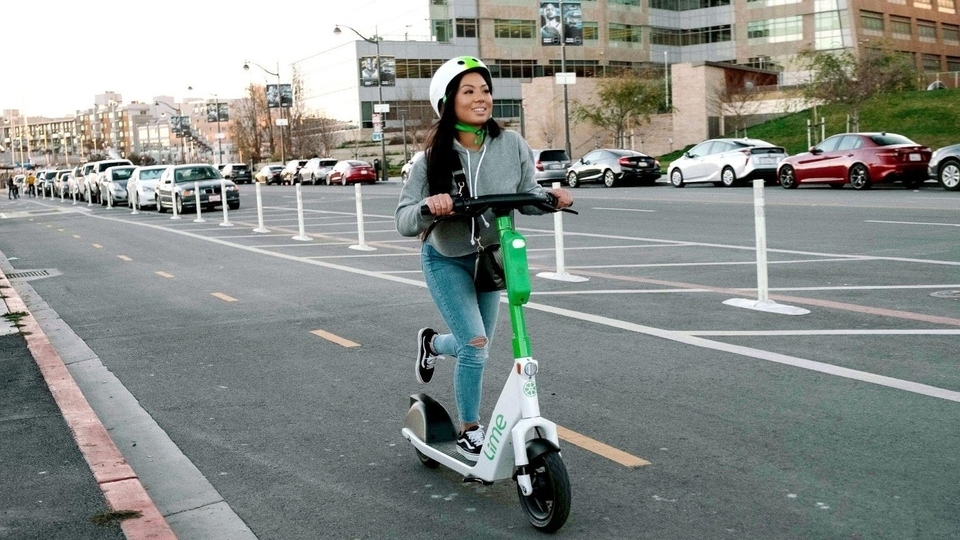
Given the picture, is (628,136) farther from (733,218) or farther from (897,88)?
(733,218)

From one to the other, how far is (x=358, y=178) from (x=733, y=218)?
3970 centimetres

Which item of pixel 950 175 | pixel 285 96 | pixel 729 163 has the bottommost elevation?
pixel 950 175

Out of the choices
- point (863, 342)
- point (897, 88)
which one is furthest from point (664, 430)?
point (897, 88)

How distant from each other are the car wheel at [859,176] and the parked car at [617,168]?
10503 millimetres

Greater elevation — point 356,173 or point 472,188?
point 356,173

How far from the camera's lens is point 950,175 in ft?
83.1

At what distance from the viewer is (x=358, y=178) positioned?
57.7m

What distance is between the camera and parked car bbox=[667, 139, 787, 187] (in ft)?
106

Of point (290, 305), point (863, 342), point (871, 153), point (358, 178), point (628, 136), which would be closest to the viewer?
point (863, 342)

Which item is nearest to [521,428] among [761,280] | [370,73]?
[761,280]

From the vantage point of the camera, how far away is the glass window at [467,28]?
310ft

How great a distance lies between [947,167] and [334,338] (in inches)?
809

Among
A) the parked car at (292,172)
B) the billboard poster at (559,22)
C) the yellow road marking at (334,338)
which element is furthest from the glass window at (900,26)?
the yellow road marking at (334,338)

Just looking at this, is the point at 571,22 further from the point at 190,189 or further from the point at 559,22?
the point at 190,189
